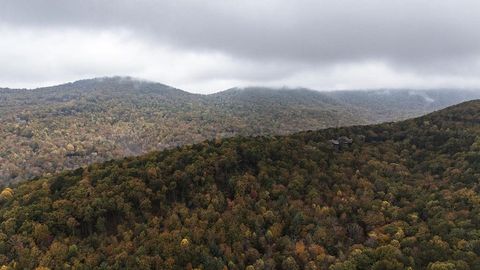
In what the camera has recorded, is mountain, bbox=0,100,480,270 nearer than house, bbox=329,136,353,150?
Yes

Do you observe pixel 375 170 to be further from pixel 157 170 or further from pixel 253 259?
pixel 157 170

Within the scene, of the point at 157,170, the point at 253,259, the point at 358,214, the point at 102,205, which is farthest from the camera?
the point at 157,170

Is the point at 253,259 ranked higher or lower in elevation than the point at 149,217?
lower

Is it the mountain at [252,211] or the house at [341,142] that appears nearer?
the mountain at [252,211]

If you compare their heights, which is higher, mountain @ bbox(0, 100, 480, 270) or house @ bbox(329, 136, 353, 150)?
house @ bbox(329, 136, 353, 150)

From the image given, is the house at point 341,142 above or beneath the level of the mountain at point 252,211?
above

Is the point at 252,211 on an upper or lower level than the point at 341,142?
lower

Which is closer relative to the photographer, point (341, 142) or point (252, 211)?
point (252, 211)

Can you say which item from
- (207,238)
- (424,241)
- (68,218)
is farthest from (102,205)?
(424,241)
